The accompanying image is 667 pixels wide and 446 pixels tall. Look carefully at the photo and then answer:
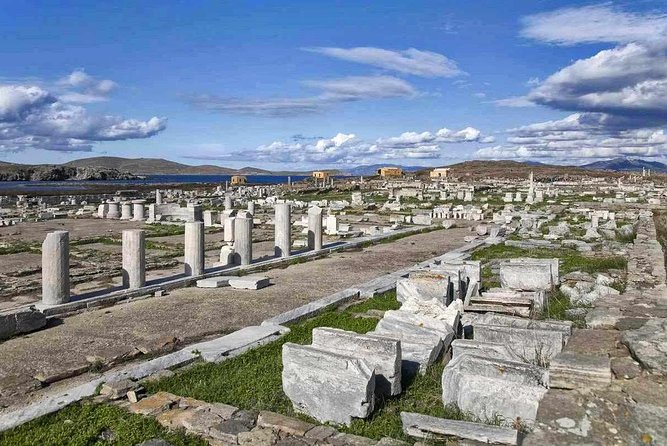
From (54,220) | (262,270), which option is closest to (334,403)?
(262,270)

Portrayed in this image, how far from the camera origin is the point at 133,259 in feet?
40.4

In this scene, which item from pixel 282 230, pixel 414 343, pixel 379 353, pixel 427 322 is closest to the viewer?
pixel 379 353

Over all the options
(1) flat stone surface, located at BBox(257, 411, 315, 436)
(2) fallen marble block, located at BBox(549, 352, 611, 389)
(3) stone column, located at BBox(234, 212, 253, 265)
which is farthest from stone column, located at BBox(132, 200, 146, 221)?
(2) fallen marble block, located at BBox(549, 352, 611, 389)

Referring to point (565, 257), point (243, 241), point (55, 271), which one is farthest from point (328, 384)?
point (565, 257)

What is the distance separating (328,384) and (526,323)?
137 inches

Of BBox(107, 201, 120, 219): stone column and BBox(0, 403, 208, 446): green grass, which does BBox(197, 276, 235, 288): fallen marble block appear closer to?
BBox(0, 403, 208, 446): green grass

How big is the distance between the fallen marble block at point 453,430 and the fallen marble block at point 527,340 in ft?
6.67

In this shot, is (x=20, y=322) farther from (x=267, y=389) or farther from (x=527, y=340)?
(x=527, y=340)

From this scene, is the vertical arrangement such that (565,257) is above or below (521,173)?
below

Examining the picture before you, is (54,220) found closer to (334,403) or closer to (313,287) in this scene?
(313,287)

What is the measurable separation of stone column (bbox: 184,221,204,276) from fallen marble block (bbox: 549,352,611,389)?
1032 centimetres

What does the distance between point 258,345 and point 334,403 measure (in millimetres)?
2949

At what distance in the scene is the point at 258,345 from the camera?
8391 mm

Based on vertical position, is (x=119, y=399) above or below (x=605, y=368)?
below
